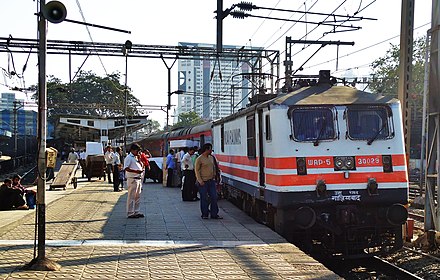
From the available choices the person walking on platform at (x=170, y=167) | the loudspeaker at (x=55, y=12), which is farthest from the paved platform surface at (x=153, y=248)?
the person walking on platform at (x=170, y=167)

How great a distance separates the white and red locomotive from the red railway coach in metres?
0.02

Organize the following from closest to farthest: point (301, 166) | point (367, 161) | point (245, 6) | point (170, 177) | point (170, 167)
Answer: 1. point (301, 166)
2. point (367, 161)
3. point (245, 6)
4. point (170, 167)
5. point (170, 177)

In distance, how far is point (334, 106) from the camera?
10125mm

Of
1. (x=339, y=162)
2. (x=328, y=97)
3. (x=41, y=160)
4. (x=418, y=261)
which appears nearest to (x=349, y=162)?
(x=339, y=162)

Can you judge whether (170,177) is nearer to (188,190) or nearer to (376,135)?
(188,190)

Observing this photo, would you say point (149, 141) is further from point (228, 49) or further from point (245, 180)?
point (245, 180)

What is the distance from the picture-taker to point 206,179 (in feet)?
40.8

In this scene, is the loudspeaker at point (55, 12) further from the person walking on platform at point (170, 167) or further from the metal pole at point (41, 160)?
the person walking on platform at point (170, 167)

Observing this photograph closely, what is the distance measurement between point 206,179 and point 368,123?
12.9 feet

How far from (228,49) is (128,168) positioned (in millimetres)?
17474

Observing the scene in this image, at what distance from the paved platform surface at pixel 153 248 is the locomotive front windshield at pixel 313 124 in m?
1.87

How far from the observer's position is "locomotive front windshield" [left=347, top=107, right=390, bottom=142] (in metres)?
10.0

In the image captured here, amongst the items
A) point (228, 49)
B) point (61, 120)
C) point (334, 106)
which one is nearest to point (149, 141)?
point (61, 120)

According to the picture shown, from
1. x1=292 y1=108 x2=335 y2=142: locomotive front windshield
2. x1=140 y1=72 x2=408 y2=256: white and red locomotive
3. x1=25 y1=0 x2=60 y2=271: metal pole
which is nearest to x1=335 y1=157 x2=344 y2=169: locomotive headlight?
x1=140 y1=72 x2=408 y2=256: white and red locomotive
